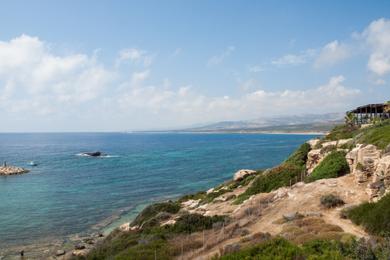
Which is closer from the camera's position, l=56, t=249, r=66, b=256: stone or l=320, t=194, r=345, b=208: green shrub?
l=320, t=194, r=345, b=208: green shrub

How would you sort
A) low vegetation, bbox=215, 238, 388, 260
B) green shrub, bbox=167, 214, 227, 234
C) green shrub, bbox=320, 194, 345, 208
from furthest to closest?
green shrub, bbox=167, 214, 227, 234 → green shrub, bbox=320, 194, 345, 208 → low vegetation, bbox=215, 238, 388, 260

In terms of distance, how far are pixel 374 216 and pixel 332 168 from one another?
40.5 ft

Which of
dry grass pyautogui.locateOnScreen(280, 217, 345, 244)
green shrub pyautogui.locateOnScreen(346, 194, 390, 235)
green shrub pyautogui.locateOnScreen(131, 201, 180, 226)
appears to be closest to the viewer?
dry grass pyautogui.locateOnScreen(280, 217, 345, 244)

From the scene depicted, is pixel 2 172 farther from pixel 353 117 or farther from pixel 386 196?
pixel 386 196

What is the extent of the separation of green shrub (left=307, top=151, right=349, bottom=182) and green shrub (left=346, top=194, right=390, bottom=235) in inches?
373

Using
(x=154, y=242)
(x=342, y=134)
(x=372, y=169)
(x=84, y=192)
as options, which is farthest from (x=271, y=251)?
(x=84, y=192)

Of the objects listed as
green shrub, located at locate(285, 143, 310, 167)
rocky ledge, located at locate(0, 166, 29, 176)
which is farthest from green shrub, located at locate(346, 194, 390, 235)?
rocky ledge, located at locate(0, 166, 29, 176)

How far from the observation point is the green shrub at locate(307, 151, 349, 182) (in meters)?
29.2

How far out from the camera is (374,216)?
1767 centimetres

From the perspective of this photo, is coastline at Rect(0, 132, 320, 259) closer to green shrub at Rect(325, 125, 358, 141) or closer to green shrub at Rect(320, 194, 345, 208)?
green shrub at Rect(320, 194, 345, 208)

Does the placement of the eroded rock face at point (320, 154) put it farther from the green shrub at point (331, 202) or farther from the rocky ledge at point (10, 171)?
the rocky ledge at point (10, 171)

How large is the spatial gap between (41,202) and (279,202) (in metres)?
38.7

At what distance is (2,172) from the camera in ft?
275

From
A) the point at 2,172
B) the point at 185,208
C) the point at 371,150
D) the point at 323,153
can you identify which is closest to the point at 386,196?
the point at 371,150
